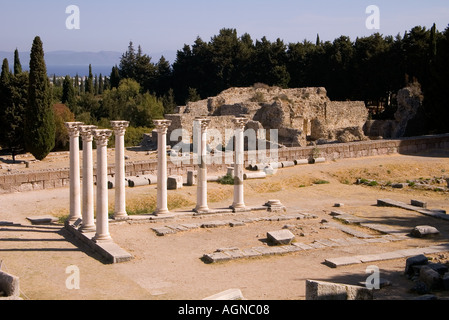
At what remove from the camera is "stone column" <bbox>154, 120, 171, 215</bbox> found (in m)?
20.4

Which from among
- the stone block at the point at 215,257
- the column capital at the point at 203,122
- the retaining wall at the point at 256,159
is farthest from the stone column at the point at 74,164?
the retaining wall at the point at 256,159

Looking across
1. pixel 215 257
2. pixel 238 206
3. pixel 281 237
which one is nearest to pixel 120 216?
pixel 238 206

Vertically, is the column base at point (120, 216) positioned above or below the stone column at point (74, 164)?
below

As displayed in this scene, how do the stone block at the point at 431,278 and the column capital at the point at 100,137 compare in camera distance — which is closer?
the stone block at the point at 431,278

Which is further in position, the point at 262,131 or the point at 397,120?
the point at 397,120

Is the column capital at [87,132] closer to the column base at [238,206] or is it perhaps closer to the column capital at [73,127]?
the column capital at [73,127]

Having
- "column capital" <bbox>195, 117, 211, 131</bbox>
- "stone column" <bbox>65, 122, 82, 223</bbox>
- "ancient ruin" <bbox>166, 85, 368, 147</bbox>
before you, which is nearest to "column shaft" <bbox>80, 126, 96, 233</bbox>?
"stone column" <bbox>65, 122, 82, 223</bbox>

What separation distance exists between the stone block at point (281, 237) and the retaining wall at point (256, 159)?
33.9ft

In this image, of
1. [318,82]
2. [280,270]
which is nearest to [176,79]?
[318,82]

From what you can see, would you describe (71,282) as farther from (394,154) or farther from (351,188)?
(394,154)

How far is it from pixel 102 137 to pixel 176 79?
53096 mm

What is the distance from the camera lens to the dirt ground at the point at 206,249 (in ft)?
47.0

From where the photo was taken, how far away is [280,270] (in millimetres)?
16047

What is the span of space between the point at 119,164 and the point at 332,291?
9.82 metres
